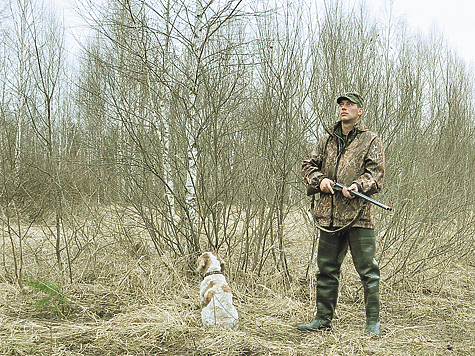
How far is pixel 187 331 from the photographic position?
3527mm

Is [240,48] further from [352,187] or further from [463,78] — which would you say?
[463,78]

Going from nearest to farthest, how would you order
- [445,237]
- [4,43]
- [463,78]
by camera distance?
[445,237] < [463,78] < [4,43]

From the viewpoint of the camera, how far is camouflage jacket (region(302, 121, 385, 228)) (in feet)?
10.7

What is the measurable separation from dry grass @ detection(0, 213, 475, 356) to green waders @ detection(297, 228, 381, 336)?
5.4 inches

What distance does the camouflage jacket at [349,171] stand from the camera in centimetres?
326

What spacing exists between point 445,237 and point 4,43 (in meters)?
10.3

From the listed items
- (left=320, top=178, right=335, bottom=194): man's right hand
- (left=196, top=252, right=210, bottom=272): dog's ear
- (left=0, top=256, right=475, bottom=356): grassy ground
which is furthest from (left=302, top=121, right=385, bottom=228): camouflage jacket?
(left=196, top=252, right=210, bottom=272): dog's ear

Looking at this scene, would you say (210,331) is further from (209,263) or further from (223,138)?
(223,138)

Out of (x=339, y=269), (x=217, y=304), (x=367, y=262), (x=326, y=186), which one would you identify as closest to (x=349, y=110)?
(x=326, y=186)

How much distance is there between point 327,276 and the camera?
355cm

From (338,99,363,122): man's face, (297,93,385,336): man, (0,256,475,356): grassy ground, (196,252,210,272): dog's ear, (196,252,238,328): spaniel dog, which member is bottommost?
(0,256,475,356): grassy ground

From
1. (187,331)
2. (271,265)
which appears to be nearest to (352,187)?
(187,331)

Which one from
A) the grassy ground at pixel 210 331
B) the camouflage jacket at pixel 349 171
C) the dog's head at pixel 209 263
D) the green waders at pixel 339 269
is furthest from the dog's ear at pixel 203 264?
the camouflage jacket at pixel 349 171

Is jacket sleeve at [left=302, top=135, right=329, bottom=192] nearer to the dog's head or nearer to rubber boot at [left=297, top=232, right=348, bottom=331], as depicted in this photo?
rubber boot at [left=297, top=232, right=348, bottom=331]
